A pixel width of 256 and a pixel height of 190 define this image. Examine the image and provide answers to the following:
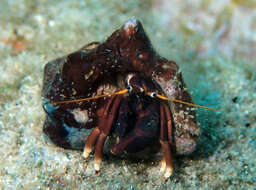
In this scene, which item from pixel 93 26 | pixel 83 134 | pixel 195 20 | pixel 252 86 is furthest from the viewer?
pixel 195 20

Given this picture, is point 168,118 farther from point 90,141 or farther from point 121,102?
point 90,141

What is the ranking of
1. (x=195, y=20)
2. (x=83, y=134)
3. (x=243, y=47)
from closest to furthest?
(x=83, y=134) → (x=243, y=47) → (x=195, y=20)

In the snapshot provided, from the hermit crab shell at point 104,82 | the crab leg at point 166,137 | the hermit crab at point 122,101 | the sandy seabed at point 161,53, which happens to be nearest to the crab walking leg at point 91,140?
the hermit crab at point 122,101

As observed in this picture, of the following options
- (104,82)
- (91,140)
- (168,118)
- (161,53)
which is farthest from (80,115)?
(161,53)

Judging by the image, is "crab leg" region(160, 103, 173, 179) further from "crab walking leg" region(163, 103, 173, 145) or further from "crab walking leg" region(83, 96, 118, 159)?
"crab walking leg" region(83, 96, 118, 159)

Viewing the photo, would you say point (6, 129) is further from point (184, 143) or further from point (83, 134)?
point (184, 143)

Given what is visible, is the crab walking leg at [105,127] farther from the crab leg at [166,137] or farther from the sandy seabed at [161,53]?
the crab leg at [166,137]

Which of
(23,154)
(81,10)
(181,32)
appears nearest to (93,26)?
(81,10)
